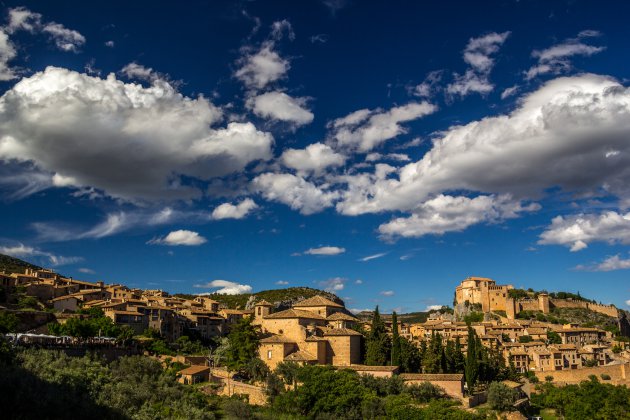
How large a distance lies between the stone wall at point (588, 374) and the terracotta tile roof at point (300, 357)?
28.3 metres

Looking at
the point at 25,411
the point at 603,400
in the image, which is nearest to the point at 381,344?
the point at 603,400

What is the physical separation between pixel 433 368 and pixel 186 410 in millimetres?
22606

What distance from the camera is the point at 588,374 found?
185 ft

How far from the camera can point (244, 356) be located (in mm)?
42625

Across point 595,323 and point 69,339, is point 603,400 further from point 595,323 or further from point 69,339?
point 595,323

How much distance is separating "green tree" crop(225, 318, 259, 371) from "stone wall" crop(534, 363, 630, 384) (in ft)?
106

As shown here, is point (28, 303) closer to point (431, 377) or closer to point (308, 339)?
point (308, 339)

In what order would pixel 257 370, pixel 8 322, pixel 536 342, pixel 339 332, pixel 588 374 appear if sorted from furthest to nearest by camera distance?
1. pixel 536 342
2. pixel 588 374
3. pixel 339 332
4. pixel 257 370
5. pixel 8 322


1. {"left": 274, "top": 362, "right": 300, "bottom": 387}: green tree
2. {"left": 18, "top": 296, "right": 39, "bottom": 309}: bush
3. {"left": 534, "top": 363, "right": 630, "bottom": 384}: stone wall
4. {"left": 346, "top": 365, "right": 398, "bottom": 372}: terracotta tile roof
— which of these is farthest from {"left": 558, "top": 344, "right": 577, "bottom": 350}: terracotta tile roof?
{"left": 18, "top": 296, "right": 39, "bottom": 309}: bush

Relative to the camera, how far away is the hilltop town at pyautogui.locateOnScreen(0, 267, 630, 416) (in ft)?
140

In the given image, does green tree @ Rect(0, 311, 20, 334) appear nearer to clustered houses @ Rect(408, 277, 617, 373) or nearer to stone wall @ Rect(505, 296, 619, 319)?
clustered houses @ Rect(408, 277, 617, 373)

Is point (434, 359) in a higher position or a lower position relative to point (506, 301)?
lower

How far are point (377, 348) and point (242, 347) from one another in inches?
420

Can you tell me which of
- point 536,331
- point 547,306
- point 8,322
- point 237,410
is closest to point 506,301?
point 547,306
